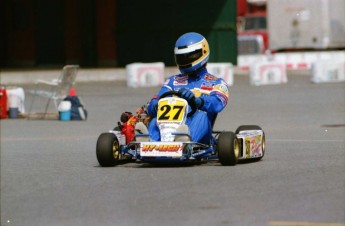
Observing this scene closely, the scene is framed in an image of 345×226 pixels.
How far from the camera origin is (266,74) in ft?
104

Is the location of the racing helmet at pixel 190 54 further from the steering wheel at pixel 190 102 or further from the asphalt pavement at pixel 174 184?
the asphalt pavement at pixel 174 184

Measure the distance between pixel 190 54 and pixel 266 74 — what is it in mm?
19391

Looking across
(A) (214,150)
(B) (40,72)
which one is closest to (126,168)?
(A) (214,150)

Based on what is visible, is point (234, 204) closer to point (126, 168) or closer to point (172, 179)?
point (172, 179)

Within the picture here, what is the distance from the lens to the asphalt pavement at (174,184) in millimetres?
8711

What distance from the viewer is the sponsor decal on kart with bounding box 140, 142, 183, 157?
11.8 metres

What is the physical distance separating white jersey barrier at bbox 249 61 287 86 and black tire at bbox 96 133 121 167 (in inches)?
762

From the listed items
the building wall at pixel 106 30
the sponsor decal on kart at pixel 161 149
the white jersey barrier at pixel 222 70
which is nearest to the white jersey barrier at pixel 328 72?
the white jersey barrier at pixel 222 70

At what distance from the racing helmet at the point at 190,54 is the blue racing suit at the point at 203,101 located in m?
0.11

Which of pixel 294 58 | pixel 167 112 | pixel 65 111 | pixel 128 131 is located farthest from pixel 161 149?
pixel 294 58

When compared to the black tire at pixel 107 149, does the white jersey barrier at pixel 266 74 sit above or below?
below

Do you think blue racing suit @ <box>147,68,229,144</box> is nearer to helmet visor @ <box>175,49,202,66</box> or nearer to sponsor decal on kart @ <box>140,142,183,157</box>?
helmet visor @ <box>175,49,202,66</box>

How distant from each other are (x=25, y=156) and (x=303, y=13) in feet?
101

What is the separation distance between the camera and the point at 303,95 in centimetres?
2600
